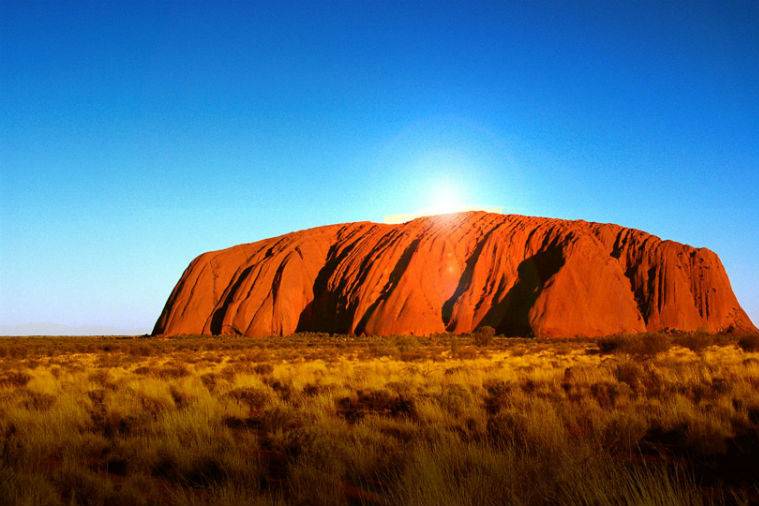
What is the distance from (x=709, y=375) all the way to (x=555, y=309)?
41.0 m

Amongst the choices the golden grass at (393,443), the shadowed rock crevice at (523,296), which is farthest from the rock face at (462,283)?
the golden grass at (393,443)

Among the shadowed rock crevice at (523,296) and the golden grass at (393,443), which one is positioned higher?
the shadowed rock crevice at (523,296)

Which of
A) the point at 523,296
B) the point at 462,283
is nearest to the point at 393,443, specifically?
the point at 523,296

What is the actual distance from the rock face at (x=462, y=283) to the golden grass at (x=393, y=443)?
138 feet

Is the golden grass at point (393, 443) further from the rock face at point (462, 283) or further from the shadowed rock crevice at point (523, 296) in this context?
the rock face at point (462, 283)

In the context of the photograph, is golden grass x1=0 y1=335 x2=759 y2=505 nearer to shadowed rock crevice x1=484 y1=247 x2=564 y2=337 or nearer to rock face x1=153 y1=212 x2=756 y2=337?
shadowed rock crevice x1=484 y1=247 x2=564 y2=337

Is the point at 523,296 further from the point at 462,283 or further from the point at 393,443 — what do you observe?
the point at 393,443

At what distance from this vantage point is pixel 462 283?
59531 millimetres

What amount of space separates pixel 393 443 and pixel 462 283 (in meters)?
53.6

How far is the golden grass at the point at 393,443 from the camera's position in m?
4.61

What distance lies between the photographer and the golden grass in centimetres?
461

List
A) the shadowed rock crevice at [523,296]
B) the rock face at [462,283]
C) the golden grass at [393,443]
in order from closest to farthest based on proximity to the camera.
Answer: the golden grass at [393,443], the shadowed rock crevice at [523,296], the rock face at [462,283]

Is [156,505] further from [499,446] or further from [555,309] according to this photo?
[555,309]

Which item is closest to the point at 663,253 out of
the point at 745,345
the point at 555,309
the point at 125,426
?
the point at 555,309
